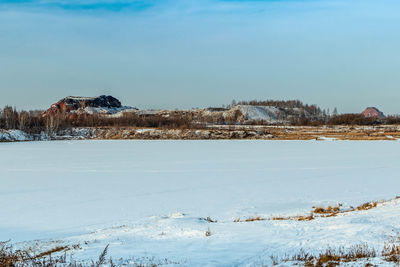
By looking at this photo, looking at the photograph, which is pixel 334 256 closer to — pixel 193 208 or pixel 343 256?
pixel 343 256

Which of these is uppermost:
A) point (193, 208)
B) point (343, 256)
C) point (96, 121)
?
point (96, 121)

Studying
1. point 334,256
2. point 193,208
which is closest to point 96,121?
point 193,208

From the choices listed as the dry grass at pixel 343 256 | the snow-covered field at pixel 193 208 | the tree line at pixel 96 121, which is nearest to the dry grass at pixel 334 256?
the dry grass at pixel 343 256

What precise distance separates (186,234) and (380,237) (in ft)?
14.7

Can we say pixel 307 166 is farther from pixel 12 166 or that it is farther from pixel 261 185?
pixel 12 166

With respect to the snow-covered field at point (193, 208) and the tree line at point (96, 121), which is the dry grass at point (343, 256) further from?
the tree line at point (96, 121)

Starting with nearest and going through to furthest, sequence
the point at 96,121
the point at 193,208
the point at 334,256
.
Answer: the point at 334,256 < the point at 193,208 < the point at 96,121

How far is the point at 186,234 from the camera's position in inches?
366

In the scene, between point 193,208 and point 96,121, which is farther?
point 96,121

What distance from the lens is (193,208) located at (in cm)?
1369

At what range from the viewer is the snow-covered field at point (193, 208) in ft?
26.5

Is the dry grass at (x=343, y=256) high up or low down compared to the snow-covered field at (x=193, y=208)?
up

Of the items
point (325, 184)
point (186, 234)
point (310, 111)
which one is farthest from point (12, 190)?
point (310, 111)

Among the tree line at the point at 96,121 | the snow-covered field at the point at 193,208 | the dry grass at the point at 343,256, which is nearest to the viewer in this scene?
the dry grass at the point at 343,256
